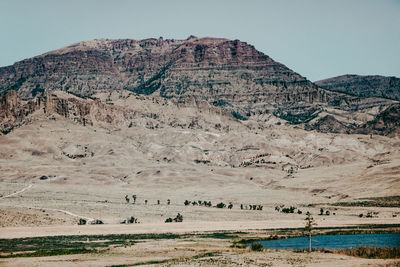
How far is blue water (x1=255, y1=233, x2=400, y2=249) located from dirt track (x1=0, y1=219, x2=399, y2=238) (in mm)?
16241

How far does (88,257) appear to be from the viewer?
186 feet

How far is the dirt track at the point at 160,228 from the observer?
80650 mm

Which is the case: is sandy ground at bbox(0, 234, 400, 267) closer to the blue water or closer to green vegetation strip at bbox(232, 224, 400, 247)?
the blue water

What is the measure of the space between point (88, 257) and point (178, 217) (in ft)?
155

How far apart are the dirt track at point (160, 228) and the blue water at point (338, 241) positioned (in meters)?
16.2

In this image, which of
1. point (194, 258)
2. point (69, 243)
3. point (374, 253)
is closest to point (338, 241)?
point (374, 253)

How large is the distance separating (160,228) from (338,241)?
31.9m

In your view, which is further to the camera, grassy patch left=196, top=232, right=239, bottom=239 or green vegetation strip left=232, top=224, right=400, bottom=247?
grassy patch left=196, top=232, right=239, bottom=239

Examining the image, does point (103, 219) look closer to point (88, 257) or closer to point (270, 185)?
point (88, 257)

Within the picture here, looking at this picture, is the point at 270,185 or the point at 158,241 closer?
the point at 158,241

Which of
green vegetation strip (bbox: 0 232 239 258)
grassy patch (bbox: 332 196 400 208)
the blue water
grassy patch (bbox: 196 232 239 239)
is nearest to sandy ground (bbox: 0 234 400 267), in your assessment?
green vegetation strip (bbox: 0 232 239 258)

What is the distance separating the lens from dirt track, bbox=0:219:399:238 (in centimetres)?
8065

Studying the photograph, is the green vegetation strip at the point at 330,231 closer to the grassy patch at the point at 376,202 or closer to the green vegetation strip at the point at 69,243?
the green vegetation strip at the point at 69,243

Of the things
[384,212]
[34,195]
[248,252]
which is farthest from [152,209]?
[248,252]
